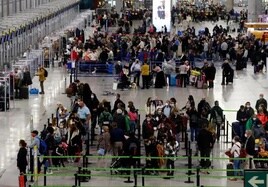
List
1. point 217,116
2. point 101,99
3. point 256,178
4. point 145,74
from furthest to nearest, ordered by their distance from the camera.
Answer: point 145,74, point 101,99, point 217,116, point 256,178

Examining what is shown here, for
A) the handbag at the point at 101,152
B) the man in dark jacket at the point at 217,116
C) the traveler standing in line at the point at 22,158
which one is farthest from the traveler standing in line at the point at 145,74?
the traveler standing in line at the point at 22,158

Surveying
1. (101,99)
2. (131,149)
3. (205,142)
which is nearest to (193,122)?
(205,142)

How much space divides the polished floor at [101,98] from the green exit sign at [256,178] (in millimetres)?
5650

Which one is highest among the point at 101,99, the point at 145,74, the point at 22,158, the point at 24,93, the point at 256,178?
the point at 256,178

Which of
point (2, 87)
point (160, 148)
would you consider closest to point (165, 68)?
point (2, 87)

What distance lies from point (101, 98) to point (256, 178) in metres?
21.2

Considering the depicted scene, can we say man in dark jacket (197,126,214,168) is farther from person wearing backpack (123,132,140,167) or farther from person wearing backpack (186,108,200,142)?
person wearing backpack (186,108,200,142)

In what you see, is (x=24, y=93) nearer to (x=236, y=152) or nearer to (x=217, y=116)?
(x=217, y=116)

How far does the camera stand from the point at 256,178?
42.0ft

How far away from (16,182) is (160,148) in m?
3.29

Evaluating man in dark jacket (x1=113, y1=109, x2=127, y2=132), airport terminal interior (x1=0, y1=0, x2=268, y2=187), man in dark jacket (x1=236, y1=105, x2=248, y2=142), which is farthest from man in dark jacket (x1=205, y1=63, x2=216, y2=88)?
man in dark jacket (x1=113, y1=109, x2=127, y2=132)

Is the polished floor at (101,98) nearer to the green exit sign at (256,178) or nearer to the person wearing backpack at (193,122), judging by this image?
the person wearing backpack at (193,122)

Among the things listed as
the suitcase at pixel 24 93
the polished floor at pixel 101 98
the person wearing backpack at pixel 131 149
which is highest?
the person wearing backpack at pixel 131 149

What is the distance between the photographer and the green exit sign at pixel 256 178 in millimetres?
12766
